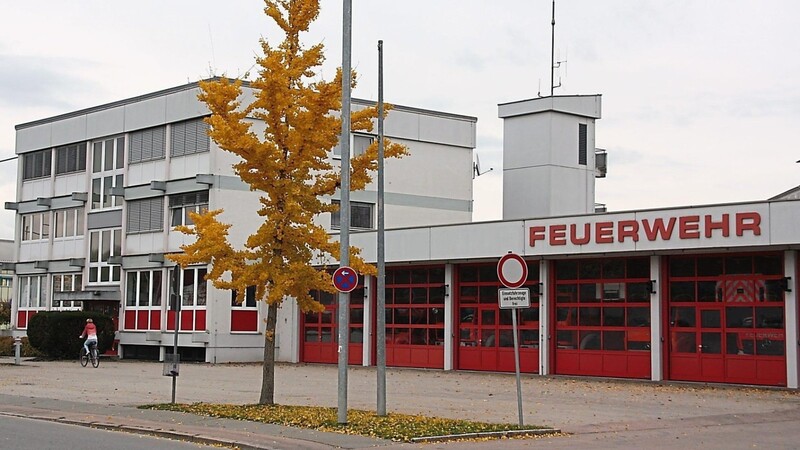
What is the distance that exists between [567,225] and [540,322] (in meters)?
3.32

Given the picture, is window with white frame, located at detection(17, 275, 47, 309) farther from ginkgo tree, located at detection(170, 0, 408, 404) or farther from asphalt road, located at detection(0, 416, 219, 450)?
asphalt road, located at detection(0, 416, 219, 450)

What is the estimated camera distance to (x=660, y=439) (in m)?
16.2

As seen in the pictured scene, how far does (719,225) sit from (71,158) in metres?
30.6

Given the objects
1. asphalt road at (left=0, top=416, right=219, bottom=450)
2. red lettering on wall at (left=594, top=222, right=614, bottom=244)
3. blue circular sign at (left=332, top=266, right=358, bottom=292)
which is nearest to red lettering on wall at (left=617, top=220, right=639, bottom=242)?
red lettering on wall at (left=594, top=222, right=614, bottom=244)

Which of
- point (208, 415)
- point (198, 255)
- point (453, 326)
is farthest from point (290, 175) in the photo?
point (453, 326)

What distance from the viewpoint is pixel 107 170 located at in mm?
44594

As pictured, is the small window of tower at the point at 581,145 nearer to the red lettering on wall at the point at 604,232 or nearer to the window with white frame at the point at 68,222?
the red lettering on wall at the point at 604,232

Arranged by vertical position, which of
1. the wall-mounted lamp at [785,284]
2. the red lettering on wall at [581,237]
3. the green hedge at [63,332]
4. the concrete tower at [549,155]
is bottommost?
the green hedge at [63,332]

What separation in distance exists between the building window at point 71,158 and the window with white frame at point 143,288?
20.0 feet

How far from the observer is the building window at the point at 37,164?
1901 inches

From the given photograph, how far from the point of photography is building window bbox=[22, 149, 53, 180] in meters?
48.3

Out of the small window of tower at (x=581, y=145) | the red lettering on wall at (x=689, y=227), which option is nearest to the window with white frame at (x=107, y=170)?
the small window of tower at (x=581, y=145)

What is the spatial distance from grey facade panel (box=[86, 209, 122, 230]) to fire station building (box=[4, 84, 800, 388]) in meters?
0.11

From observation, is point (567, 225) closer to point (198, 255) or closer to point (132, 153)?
point (198, 255)
